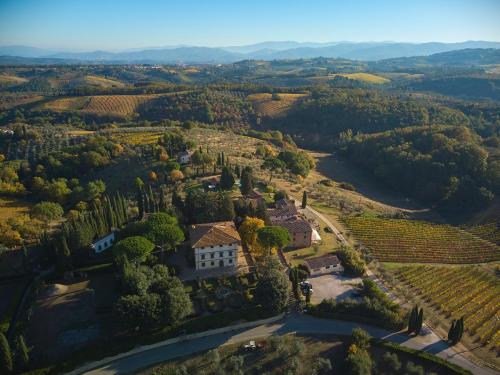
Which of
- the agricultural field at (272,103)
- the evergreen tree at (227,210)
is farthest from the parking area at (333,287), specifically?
the agricultural field at (272,103)

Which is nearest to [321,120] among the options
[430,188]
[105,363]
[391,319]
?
[430,188]

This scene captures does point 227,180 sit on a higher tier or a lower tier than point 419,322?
higher

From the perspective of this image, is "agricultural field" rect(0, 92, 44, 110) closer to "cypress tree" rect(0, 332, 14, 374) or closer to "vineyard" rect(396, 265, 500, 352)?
"cypress tree" rect(0, 332, 14, 374)

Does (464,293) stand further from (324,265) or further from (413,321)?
(324,265)

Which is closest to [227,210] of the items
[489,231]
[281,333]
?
[281,333]

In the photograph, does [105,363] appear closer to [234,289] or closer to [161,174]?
[234,289]

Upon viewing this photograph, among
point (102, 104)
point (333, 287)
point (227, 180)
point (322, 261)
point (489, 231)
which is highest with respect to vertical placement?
point (102, 104)

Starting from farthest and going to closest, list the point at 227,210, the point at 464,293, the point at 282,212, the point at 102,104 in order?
the point at 102,104
the point at 282,212
the point at 227,210
the point at 464,293

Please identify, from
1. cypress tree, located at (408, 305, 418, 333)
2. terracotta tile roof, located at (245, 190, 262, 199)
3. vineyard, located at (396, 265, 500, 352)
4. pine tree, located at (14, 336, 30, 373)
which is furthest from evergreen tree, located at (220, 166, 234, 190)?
pine tree, located at (14, 336, 30, 373)
